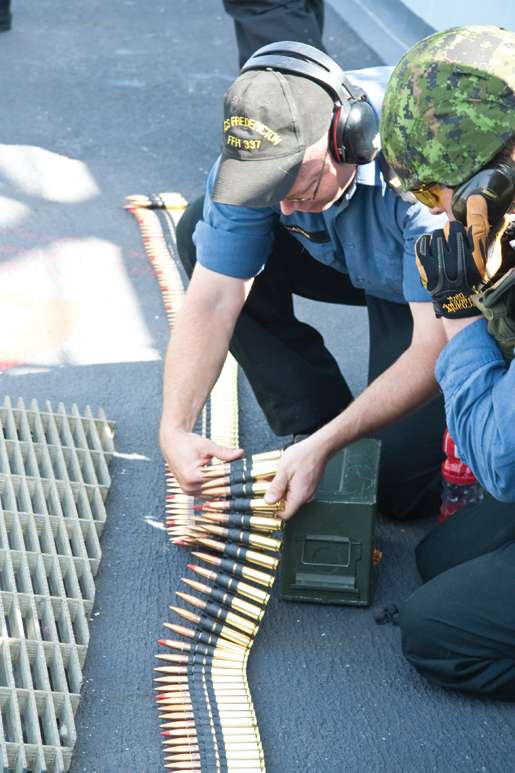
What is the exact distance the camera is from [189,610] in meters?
3.42

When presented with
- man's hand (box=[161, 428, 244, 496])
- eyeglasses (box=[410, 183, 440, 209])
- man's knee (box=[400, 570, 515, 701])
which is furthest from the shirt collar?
man's knee (box=[400, 570, 515, 701])

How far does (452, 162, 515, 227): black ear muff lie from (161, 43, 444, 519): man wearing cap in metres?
0.63

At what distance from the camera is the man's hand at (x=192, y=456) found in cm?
338

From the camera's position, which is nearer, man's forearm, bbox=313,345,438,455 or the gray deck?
the gray deck

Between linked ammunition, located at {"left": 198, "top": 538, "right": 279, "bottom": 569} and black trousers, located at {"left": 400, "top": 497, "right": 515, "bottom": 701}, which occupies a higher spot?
black trousers, located at {"left": 400, "top": 497, "right": 515, "bottom": 701}

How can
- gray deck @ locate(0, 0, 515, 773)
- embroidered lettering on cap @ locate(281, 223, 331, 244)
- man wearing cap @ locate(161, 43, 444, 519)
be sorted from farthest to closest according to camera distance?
1. embroidered lettering on cap @ locate(281, 223, 331, 244)
2. man wearing cap @ locate(161, 43, 444, 519)
3. gray deck @ locate(0, 0, 515, 773)

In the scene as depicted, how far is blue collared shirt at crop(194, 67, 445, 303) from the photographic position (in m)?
3.36

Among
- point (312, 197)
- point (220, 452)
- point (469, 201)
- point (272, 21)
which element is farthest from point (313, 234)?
point (272, 21)

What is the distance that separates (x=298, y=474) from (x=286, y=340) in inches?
36.6

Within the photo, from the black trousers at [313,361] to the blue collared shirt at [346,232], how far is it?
0.21 m

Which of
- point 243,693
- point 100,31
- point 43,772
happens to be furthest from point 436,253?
point 100,31

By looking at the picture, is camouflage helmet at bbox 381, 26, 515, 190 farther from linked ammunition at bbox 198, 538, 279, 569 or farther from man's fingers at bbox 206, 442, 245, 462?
linked ammunition at bbox 198, 538, 279, 569

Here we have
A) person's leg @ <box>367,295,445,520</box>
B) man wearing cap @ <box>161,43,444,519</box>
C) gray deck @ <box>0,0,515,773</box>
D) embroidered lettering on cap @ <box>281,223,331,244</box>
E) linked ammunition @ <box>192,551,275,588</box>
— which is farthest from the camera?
person's leg @ <box>367,295,445,520</box>

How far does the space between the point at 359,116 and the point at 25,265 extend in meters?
2.76
